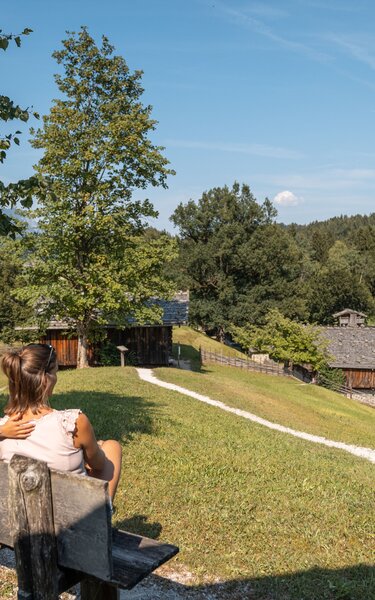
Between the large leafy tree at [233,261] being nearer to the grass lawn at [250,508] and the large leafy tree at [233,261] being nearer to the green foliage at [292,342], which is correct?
the green foliage at [292,342]

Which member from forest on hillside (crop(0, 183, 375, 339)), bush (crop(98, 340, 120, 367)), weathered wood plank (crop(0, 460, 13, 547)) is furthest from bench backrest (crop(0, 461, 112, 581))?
forest on hillside (crop(0, 183, 375, 339))

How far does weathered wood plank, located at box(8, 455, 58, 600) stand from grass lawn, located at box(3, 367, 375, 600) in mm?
3239

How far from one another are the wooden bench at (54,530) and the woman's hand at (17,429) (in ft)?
1.80

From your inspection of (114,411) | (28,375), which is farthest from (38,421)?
(114,411)

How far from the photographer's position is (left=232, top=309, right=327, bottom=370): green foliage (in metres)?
44.9

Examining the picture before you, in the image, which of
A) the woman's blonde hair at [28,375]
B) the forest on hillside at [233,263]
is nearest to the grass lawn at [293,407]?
the woman's blonde hair at [28,375]

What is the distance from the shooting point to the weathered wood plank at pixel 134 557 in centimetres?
352

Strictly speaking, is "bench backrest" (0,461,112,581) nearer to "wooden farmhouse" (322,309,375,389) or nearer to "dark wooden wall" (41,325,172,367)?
"dark wooden wall" (41,325,172,367)

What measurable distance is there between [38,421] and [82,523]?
3.37 feet

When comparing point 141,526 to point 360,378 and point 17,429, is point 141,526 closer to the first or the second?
point 17,429

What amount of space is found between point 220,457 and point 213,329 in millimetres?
54188

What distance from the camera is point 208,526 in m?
7.33

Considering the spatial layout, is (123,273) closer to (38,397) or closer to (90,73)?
(90,73)

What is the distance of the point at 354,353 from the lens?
4875 centimetres
